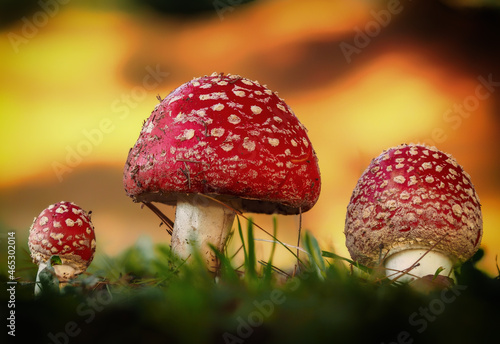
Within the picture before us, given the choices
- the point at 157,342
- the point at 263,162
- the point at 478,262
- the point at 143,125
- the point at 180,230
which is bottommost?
the point at 478,262

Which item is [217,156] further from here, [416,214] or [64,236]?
[64,236]

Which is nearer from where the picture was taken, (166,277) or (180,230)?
(166,277)

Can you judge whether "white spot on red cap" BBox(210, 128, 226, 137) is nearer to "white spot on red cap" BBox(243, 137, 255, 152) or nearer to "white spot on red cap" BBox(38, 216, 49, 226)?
"white spot on red cap" BBox(243, 137, 255, 152)

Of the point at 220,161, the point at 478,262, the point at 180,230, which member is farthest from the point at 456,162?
the point at 180,230

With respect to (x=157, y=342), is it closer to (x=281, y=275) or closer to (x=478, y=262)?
(x=281, y=275)

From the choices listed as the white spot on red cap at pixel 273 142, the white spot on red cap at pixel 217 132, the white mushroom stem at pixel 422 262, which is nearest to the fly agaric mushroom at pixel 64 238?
the white spot on red cap at pixel 217 132

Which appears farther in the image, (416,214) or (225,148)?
(416,214)

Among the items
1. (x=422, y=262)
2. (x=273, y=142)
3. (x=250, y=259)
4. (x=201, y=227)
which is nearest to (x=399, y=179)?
(x=422, y=262)

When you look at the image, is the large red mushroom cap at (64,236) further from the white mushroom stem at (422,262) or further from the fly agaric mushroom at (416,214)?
the white mushroom stem at (422,262)
